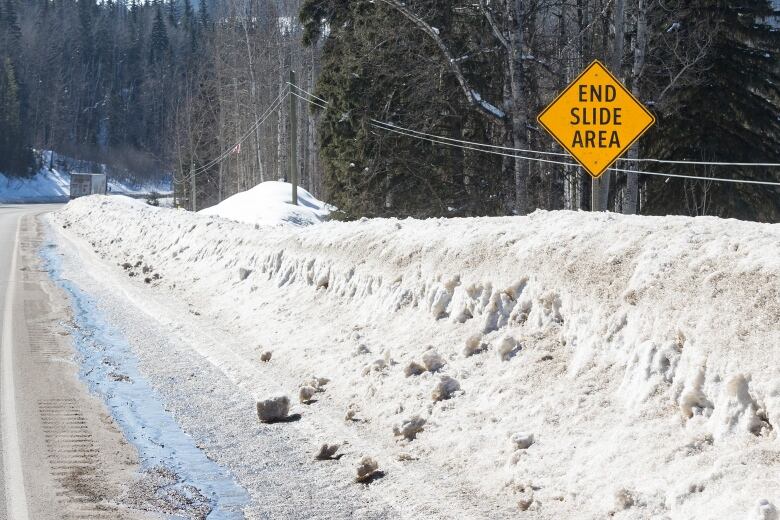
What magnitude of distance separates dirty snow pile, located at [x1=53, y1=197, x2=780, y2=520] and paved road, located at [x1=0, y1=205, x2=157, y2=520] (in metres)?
1.52

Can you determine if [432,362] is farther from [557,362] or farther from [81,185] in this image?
[81,185]

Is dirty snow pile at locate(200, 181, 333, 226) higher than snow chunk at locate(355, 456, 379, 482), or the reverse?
dirty snow pile at locate(200, 181, 333, 226)

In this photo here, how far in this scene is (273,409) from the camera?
24.4 ft

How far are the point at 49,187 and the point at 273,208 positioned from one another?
79106 mm

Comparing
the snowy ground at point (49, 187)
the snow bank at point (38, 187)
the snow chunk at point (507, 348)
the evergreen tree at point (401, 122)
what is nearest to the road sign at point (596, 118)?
the snow chunk at point (507, 348)

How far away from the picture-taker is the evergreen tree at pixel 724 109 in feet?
67.3

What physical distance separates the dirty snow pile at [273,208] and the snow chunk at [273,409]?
65.4 ft

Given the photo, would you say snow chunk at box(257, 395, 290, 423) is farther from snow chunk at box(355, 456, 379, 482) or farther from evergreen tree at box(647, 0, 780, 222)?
evergreen tree at box(647, 0, 780, 222)

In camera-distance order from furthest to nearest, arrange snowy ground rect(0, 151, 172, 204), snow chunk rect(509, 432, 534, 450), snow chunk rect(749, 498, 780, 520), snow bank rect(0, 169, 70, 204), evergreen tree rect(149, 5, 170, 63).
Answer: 1. evergreen tree rect(149, 5, 170, 63)
2. snowy ground rect(0, 151, 172, 204)
3. snow bank rect(0, 169, 70, 204)
4. snow chunk rect(509, 432, 534, 450)
5. snow chunk rect(749, 498, 780, 520)

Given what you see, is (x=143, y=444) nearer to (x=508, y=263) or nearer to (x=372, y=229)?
(x=508, y=263)

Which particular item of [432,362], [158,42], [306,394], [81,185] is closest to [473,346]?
[432,362]

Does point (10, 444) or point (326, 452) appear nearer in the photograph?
point (326, 452)

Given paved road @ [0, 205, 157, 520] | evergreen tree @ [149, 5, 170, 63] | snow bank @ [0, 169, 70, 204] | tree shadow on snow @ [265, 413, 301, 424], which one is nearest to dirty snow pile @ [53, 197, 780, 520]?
tree shadow on snow @ [265, 413, 301, 424]

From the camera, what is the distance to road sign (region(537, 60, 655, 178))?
9898 mm
